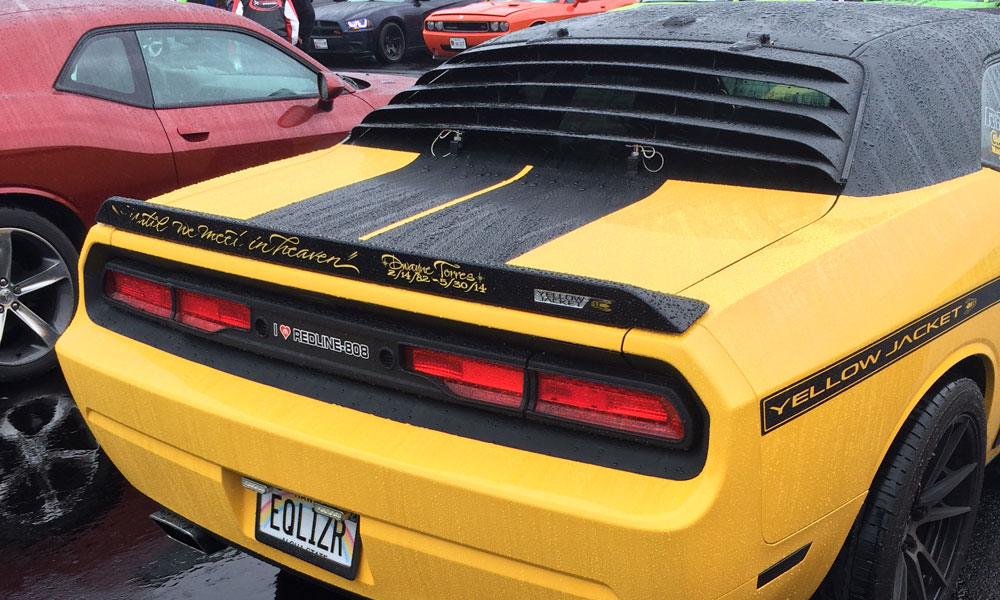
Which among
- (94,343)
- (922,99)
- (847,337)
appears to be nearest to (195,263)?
(94,343)

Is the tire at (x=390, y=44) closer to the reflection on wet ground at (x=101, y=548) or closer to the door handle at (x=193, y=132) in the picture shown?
the door handle at (x=193, y=132)

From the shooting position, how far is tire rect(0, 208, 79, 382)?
4.55m

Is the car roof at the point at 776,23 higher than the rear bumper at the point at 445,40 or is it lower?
higher

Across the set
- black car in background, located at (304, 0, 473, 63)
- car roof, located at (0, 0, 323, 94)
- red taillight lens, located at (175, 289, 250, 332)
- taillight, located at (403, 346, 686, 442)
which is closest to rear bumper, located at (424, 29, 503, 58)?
black car in background, located at (304, 0, 473, 63)

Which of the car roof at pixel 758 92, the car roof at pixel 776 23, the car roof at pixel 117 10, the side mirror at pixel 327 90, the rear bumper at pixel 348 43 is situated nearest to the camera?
the car roof at pixel 758 92

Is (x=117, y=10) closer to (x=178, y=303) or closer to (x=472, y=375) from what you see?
(x=178, y=303)

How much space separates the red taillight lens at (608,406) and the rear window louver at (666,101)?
0.91 metres

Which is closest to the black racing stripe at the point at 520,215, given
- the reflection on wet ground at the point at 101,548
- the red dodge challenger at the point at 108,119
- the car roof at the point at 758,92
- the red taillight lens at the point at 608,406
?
the car roof at the point at 758,92

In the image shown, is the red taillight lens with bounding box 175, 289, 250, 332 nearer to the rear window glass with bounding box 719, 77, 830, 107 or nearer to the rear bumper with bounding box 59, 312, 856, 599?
the rear bumper with bounding box 59, 312, 856, 599

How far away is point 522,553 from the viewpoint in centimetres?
202

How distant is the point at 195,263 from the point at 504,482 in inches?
39.6

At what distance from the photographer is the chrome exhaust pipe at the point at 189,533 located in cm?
273

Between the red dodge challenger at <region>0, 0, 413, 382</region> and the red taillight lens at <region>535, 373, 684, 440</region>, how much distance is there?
3.30m

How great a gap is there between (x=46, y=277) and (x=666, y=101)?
3.06 metres
